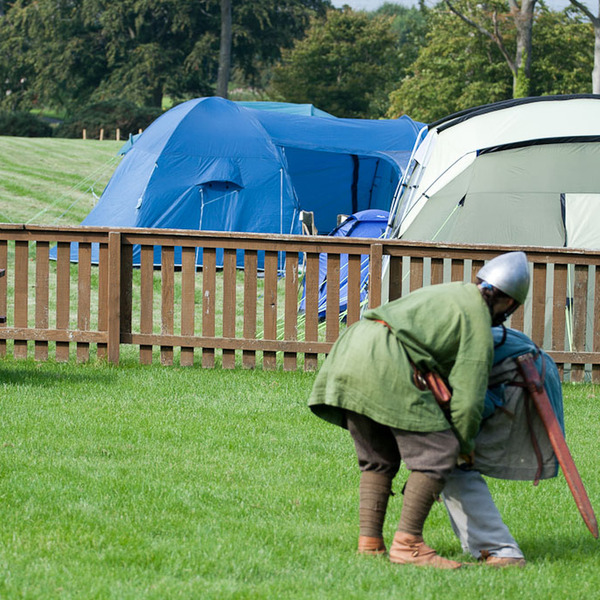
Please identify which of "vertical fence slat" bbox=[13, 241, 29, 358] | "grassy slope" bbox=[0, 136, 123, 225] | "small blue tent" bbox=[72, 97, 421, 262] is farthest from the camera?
"grassy slope" bbox=[0, 136, 123, 225]

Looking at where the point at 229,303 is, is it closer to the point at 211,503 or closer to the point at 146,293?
the point at 146,293

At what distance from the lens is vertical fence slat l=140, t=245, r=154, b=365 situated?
780cm

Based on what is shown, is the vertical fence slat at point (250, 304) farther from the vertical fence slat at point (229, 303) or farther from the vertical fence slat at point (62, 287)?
the vertical fence slat at point (62, 287)

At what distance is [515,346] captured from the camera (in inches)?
149

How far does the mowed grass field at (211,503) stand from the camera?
3561mm

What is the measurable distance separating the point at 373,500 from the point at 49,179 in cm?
2109

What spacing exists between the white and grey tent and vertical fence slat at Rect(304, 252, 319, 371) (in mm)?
2004

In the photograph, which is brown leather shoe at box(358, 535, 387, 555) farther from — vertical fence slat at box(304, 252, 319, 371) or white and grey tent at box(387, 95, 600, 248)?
white and grey tent at box(387, 95, 600, 248)

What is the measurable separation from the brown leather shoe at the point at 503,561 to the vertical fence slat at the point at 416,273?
397 cm

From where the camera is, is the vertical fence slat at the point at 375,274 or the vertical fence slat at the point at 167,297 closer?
the vertical fence slat at the point at 375,274

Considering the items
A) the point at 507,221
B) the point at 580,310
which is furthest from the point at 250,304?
the point at 507,221

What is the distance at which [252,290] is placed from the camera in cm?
787

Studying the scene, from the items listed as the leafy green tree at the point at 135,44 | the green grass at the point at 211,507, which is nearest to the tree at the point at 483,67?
the leafy green tree at the point at 135,44

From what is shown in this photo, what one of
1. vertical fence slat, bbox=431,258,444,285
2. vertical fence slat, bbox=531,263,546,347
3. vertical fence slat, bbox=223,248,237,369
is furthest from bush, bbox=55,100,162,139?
vertical fence slat, bbox=531,263,546,347
